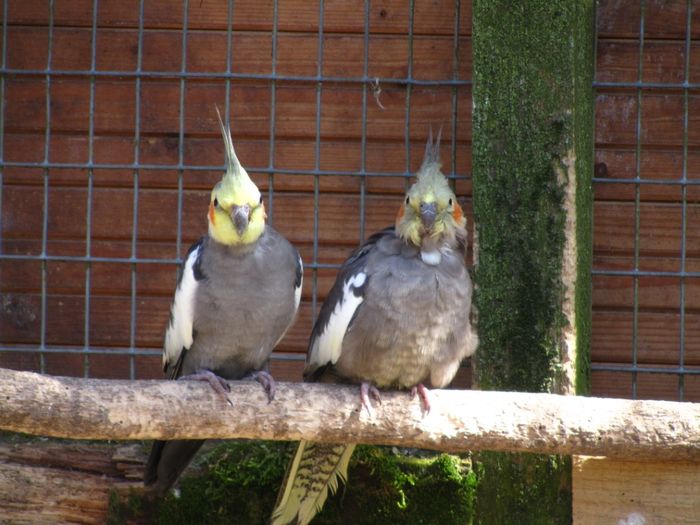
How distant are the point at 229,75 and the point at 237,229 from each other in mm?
777

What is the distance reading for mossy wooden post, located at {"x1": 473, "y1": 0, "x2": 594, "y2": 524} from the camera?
3703mm

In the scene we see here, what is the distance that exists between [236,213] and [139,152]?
0.88m

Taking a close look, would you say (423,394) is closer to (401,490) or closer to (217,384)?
(401,490)

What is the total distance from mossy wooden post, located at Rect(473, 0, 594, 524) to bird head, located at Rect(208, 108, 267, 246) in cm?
81

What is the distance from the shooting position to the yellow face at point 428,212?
367cm

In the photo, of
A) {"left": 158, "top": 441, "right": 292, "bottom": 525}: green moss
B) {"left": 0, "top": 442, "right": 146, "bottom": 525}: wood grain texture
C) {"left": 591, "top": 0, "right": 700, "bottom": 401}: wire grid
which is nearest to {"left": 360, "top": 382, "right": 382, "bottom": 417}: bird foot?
{"left": 158, "top": 441, "right": 292, "bottom": 525}: green moss

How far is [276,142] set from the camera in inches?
173

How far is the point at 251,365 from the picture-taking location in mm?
3881

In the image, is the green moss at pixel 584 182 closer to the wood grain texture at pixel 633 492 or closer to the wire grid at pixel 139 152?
the wood grain texture at pixel 633 492

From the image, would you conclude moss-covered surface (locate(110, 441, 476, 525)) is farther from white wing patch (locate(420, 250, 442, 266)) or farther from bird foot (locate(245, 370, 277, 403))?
white wing patch (locate(420, 250, 442, 266))

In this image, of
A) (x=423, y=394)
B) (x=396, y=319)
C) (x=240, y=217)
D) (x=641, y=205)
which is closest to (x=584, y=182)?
(x=641, y=205)

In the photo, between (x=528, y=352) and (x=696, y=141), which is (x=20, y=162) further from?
(x=696, y=141)

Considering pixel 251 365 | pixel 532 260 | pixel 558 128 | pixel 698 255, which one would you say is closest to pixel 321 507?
pixel 251 365

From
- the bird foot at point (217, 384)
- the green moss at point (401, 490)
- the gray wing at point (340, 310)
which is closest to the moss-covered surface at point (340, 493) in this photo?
the green moss at point (401, 490)
